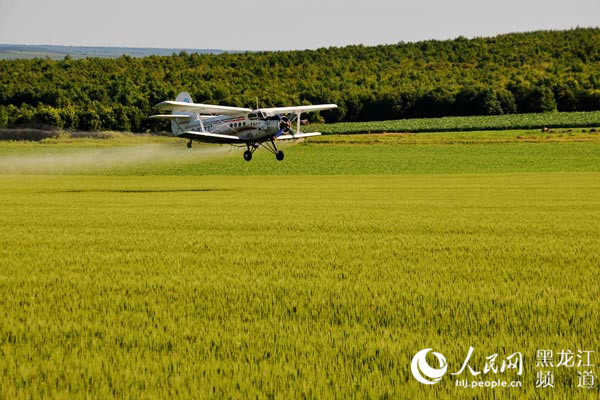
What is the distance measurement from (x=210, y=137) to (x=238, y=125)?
1755 millimetres

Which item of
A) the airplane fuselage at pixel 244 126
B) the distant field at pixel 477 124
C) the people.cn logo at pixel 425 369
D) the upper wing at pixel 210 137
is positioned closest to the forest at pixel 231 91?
the distant field at pixel 477 124

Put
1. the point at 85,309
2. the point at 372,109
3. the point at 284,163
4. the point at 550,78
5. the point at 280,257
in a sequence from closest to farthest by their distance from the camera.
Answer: the point at 85,309, the point at 280,257, the point at 284,163, the point at 372,109, the point at 550,78

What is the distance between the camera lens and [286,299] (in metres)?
10.0

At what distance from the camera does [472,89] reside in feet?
459

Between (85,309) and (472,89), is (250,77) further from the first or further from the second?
(85,309)

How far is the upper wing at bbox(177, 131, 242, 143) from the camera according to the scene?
44188mm

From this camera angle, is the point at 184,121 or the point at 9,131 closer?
the point at 184,121

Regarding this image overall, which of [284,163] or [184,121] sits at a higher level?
[184,121]

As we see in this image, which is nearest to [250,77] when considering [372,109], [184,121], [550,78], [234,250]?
[372,109]

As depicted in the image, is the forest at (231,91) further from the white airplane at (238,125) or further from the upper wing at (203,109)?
the upper wing at (203,109)

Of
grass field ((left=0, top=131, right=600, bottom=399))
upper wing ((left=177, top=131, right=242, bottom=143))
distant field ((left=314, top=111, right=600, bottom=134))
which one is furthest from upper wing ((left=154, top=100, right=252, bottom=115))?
distant field ((left=314, top=111, right=600, bottom=134))

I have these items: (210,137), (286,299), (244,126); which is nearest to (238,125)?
(244,126)

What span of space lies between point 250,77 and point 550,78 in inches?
2259

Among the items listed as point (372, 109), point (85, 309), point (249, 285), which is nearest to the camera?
point (85, 309)
